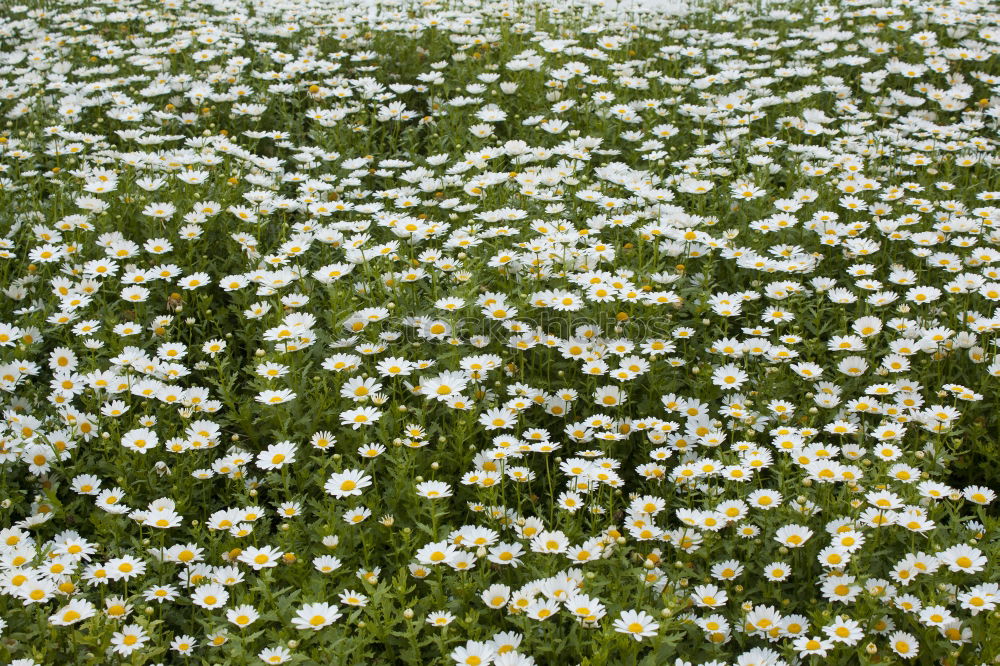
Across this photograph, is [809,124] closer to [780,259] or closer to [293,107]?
[780,259]

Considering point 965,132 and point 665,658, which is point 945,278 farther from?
point 665,658

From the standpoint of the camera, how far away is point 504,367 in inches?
157

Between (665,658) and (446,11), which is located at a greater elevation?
(446,11)

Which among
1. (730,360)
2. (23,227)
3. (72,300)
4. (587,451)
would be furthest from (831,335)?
(23,227)

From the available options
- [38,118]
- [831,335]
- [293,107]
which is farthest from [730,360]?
[38,118]

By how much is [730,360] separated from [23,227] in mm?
3761

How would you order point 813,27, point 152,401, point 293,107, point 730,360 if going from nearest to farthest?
point 152,401, point 730,360, point 293,107, point 813,27

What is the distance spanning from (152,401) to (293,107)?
3728 millimetres

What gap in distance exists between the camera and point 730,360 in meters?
4.20

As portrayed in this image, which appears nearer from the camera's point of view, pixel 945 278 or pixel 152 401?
pixel 152 401

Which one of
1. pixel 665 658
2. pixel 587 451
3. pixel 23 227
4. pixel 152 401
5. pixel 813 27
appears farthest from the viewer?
pixel 813 27

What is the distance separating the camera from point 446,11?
26.9 ft

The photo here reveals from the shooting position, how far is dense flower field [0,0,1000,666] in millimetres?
2891

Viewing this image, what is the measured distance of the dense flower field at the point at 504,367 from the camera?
2891 millimetres
